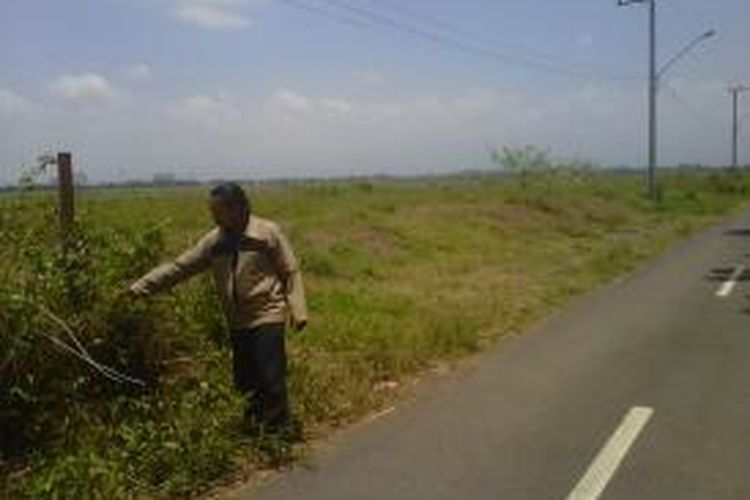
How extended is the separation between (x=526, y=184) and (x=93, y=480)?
5197cm

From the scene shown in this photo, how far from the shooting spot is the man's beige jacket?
8312mm

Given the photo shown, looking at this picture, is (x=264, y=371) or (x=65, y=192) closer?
(x=264, y=371)

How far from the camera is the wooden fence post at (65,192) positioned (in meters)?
9.27

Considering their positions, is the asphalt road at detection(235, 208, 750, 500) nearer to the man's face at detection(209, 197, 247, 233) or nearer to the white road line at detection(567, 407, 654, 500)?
the white road line at detection(567, 407, 654, 500)

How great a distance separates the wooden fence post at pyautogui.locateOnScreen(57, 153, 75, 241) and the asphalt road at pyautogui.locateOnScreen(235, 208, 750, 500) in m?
2.82

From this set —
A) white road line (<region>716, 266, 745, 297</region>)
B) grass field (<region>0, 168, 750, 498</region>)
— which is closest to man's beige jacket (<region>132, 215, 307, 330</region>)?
grass field (<region>0, 168, 750, 498</region>)

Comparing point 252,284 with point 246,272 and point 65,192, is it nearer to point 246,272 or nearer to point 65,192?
point 246,272

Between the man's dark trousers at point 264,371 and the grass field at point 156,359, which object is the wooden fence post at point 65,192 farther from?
the man's dark trousers at point 264,371

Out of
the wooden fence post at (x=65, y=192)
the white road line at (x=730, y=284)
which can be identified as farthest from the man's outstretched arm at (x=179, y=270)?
the white road line at (x=730, y=284)

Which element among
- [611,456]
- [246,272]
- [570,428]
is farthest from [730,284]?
[246,272]

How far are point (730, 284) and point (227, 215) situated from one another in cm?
1391

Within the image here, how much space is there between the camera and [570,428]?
8.98 meters

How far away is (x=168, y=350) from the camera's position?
9859mm

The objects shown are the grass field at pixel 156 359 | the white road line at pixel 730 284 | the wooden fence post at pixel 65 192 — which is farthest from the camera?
the white road line at pixel 730 284
